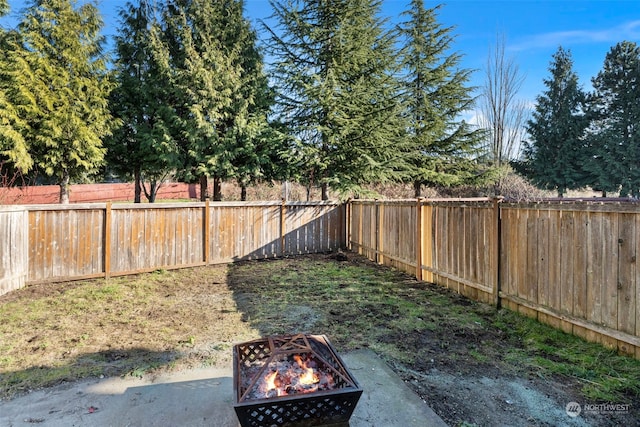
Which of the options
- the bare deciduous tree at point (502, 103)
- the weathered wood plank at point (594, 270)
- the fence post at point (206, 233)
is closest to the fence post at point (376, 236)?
the fence post at point (206, 233)

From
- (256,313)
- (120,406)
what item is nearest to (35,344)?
(120,406)

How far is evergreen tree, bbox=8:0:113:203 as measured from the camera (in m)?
8.15

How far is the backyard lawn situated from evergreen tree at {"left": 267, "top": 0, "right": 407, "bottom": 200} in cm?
473

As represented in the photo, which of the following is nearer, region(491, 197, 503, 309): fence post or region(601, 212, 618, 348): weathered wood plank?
region(601, 212, 618, 348): weathered wood plank

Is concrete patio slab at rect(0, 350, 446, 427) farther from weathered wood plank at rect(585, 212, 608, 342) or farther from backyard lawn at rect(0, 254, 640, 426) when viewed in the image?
weathered wood plank at rect(585, 212, 608, 342)

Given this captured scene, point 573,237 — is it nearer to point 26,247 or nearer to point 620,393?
point 620,393

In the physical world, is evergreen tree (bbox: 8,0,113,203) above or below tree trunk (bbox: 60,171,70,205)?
above

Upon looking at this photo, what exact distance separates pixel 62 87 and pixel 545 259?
10944mm

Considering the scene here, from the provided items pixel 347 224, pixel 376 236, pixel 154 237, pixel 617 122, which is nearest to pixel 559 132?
pixel 617 122

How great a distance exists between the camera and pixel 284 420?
1.61 meters

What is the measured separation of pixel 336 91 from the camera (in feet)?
31.8

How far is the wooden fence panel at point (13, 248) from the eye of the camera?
511 cm

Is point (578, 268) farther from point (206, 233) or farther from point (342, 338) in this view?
point (206, 233)

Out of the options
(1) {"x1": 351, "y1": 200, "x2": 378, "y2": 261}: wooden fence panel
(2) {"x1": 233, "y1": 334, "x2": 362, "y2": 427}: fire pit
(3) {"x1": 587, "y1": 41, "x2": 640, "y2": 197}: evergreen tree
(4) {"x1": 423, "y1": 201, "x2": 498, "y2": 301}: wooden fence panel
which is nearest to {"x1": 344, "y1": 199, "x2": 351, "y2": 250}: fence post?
(1) {"x1": 351, "y1": 200, "x2": 378, "y2": 261}: wooden fence panel
